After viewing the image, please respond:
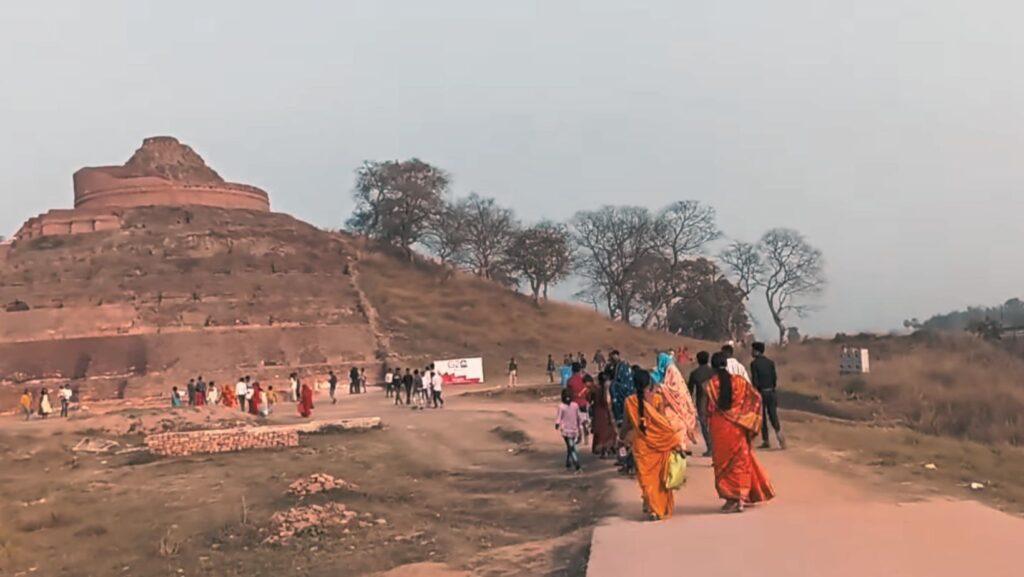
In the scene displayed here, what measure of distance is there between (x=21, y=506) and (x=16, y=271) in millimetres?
44096

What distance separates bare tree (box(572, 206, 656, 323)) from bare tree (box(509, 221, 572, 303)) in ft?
8.96

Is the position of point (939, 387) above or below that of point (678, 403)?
below

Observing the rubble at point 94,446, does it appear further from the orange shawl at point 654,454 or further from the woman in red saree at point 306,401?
the orange shawl at point 654,454

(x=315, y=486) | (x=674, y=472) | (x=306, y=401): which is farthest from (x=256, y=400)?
(x=674, y=472)

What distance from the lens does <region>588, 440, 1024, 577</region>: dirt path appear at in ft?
17.2

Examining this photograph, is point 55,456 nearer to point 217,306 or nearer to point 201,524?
point 201,524

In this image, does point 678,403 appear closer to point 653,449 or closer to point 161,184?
point 653,449

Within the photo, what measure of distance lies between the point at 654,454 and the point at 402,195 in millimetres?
49167

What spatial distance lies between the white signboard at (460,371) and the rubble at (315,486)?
2162 cm

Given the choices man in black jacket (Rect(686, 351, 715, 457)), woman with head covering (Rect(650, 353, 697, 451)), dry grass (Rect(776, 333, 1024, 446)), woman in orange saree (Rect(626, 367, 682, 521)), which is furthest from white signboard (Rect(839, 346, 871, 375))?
woman in orange saree (Rect(626, 367, 682, 521))

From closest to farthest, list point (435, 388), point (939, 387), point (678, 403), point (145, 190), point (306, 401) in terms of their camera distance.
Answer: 1. point (678, 403)
2. point (939, 387)
3. point (306, 401)
4. point (435, 388)
5. point (145, 190)

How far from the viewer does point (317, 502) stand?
1102 cm

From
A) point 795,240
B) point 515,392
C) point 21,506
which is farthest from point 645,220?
point 21,506

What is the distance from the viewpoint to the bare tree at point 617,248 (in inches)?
2207
